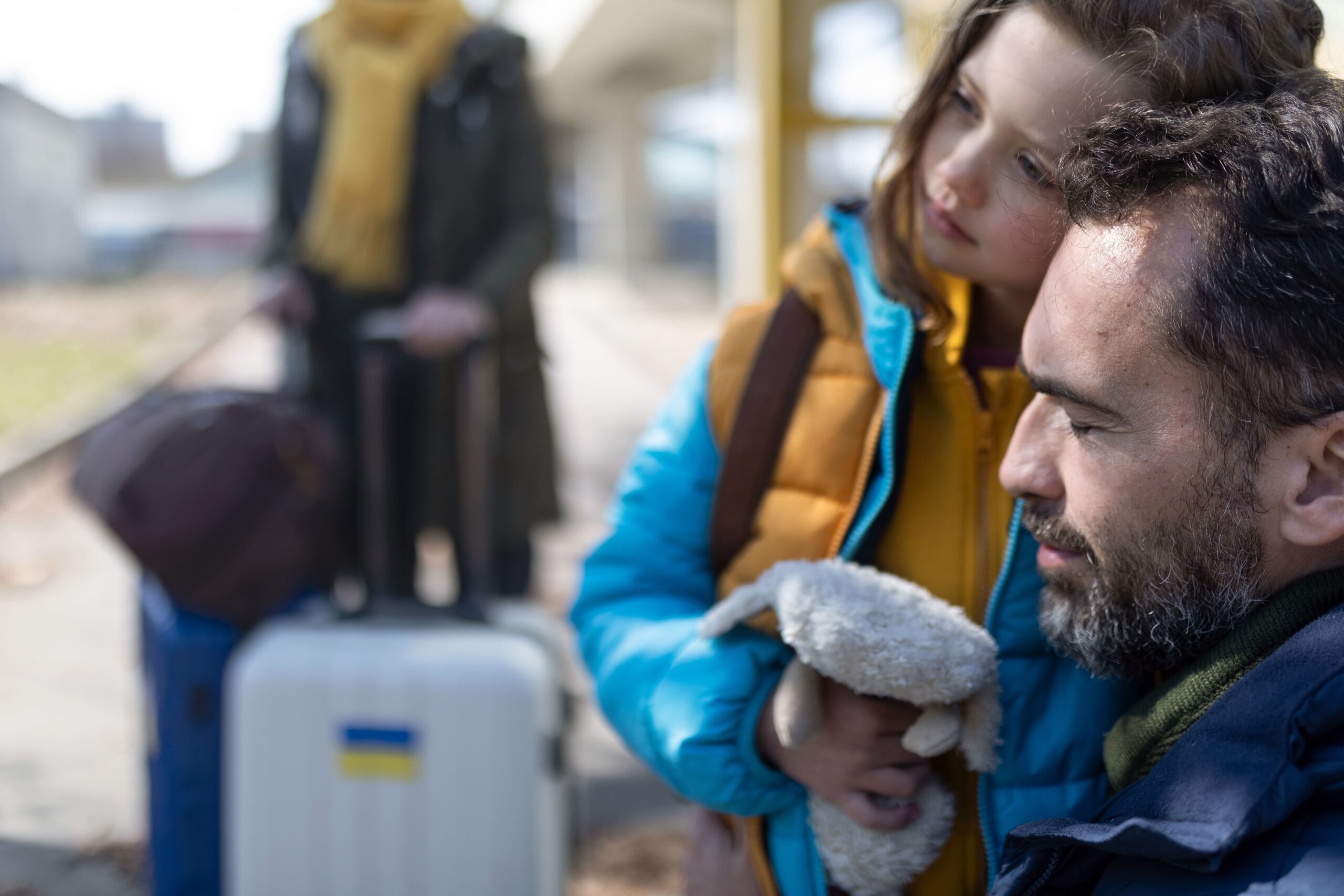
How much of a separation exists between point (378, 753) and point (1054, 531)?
148 cm

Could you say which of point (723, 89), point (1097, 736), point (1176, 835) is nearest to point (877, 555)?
point (1097, 736)

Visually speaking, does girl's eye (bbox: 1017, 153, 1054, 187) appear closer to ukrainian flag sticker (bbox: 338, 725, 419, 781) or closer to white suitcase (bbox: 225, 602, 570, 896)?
white suitcase (bbox: 225, 602, 570, 896)

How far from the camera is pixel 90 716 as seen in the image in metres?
4.17

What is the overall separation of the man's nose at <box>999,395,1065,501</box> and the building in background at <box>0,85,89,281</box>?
57.6 feet

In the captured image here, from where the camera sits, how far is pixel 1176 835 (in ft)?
3.07

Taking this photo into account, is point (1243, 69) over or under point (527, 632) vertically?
over

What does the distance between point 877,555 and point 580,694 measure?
2.96 metres

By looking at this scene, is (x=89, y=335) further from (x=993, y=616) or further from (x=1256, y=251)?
(x=1256, y=251)

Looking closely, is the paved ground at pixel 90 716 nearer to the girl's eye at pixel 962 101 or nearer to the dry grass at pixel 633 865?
the dry grass at pixel 633 865

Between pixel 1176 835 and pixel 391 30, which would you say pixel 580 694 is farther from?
pixel 1176 835

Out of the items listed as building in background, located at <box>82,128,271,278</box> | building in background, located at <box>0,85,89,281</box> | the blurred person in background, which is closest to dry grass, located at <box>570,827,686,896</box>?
the blurred person in background

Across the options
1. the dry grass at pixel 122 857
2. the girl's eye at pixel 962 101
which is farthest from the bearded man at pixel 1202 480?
the dry grass at pixel 122 857

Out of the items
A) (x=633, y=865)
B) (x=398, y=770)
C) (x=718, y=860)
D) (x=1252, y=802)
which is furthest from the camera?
(x=633, y=865)

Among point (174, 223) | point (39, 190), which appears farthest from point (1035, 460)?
point (174, 223)
